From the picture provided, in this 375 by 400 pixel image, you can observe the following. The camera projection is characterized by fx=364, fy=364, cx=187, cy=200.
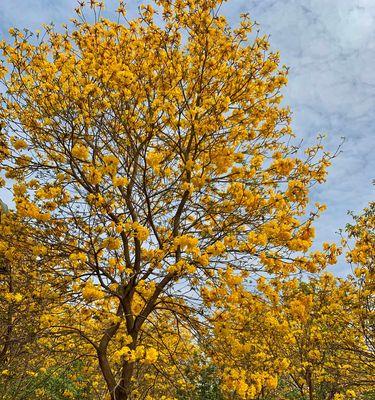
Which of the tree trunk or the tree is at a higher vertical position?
the tree

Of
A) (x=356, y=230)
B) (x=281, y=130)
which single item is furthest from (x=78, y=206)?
(x=356, y=230)

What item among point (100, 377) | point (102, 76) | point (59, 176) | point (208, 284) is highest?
point (102, 76)

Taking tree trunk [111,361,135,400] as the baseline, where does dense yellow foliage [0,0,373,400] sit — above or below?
above

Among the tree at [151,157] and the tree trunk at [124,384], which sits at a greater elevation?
A: the tree at [151,157]

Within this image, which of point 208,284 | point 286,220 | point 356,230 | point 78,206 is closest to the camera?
point 286,220

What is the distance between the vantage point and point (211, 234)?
513cm

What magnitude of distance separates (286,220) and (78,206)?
2.96 m

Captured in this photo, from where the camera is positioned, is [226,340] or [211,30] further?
[211,30]

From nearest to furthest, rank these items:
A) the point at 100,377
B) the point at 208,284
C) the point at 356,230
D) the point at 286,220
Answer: the point at 286,220, the point at 208,284, the point at 356,230, the point at 100,377

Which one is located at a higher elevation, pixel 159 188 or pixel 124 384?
pixel 159 188

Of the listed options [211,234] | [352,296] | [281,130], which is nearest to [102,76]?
[211,234]

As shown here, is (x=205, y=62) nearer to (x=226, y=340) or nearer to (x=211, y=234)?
(x=211, y=234)

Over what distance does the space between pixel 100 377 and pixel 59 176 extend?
6532 millimetres

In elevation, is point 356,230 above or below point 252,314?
above
